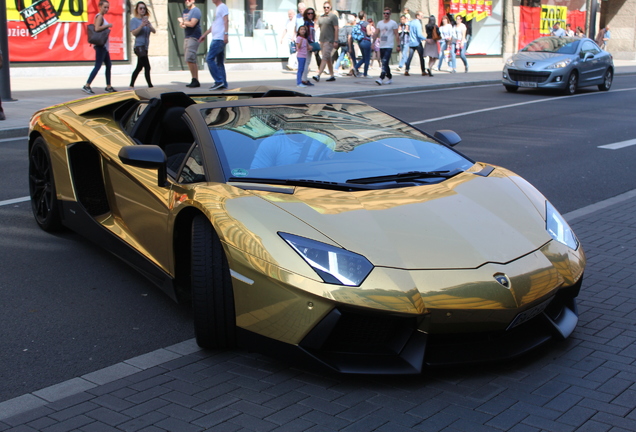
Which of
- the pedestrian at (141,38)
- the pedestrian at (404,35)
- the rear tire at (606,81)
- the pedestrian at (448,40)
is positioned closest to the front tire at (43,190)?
the pedestrian at (141,38)

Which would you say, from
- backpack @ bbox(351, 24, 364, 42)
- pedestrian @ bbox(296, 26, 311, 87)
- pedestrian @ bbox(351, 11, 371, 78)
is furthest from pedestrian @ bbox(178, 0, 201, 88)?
backpack @ bbox(351, 24, 364, 42)

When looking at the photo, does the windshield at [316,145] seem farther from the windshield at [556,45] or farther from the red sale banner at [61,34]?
the red sale banner at [61,34]

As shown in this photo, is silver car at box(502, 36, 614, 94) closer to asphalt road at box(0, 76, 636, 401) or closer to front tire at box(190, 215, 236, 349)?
asphalt road at box(0, 76, 636, 401)

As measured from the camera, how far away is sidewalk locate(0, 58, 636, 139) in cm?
1362

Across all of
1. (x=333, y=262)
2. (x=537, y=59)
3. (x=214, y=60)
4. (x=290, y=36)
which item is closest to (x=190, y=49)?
(x=214, y=60)

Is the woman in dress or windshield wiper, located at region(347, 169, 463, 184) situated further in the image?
the woman in dress

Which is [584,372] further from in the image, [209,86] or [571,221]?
[209,86]

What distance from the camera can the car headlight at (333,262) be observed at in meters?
3.17

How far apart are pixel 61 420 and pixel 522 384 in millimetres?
1989

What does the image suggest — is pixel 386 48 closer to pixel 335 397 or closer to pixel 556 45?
pixel 556 45

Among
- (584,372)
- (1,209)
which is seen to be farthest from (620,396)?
(1,209)

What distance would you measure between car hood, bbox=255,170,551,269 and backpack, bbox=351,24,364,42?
1827cm

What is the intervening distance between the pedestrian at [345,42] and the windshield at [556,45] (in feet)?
19.0

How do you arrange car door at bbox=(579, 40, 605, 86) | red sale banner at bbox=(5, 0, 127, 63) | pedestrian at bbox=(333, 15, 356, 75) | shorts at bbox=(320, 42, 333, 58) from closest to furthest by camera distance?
car door at bbox=(579, 40, 605, 86), red sale banner at bbox=(5, 0, 127, 63), shorts at bbox=(320, 42, 333, 58), pedestrian at bbox=(333, 15, 356, 75)
